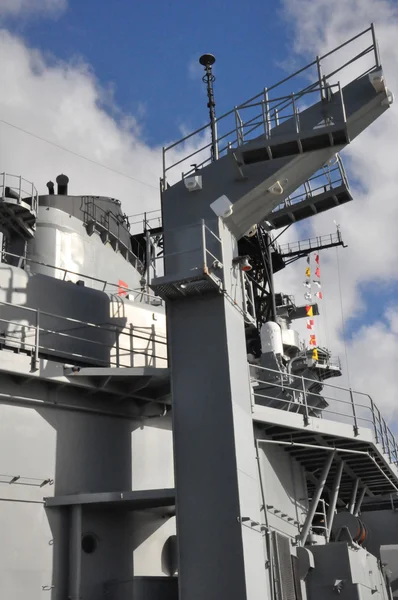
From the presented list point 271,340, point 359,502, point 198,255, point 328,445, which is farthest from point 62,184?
point 359,502

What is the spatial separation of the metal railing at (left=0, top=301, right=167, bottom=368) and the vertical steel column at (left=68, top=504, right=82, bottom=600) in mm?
2703

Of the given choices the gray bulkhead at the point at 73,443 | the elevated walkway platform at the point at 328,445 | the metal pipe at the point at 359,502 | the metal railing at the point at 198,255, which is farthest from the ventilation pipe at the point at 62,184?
the metal pipe at the point at 359,502

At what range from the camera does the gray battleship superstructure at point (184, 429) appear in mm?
11016

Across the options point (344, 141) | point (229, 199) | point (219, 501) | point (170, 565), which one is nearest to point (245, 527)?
point (219, 501)

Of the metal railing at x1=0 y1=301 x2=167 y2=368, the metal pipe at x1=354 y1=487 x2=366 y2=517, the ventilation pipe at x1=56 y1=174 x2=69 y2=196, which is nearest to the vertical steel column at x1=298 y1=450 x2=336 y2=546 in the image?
the metal pipe at x1=354 y1=487 x2=366 y2=517

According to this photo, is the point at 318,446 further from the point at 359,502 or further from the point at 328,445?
the point at 359,502

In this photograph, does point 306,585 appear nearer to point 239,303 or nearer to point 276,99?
point 239,303

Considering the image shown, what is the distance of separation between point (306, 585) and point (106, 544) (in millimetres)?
3802

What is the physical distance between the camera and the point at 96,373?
492 inches

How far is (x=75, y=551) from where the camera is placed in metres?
11.6

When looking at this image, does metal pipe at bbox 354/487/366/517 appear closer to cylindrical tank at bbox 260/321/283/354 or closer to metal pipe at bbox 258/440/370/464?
metal pipe at bbox 258/440/370/464

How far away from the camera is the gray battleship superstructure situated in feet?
36.1

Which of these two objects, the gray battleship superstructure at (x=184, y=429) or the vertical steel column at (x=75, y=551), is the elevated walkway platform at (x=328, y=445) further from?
the vertical steel column at (x=75, y=551)

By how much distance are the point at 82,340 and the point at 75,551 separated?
3.88 metres
